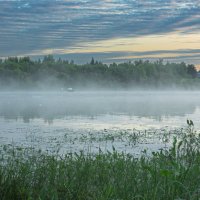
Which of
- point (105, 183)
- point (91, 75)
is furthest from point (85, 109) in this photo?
point (91, 75)

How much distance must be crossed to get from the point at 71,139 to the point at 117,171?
34.4ft

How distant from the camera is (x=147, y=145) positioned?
1792 centimetres

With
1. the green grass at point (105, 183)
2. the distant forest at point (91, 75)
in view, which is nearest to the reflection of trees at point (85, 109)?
the green grass at point (105, 183)

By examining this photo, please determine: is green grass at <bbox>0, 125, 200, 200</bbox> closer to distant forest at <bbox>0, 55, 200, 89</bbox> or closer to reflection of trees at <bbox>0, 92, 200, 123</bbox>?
reflection of trees at <bbox>0, 92, 200, 123</bbox>

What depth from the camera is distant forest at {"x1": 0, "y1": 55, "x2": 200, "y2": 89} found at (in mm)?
108438

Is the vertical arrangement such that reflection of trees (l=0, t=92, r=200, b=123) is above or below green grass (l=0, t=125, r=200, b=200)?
below

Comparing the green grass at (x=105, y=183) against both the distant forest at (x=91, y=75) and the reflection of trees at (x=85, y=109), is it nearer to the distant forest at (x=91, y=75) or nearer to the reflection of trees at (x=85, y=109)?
the reflection of trees at (x=85, y=109)

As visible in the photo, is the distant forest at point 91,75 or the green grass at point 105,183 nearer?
the green grass at point 105,183

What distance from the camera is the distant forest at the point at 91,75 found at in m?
108

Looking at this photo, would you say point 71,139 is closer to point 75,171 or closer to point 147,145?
point 147,145

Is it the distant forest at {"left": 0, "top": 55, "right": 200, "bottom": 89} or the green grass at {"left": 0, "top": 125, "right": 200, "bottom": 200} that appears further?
the distant forest at {"left": 0, "top": 55, "right": 200, "bottom": 89}

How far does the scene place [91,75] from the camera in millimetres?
127812

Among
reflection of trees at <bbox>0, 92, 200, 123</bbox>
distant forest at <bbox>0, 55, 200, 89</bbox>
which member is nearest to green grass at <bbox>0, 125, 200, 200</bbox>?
reflection of trees at <bbox>0, 92, 200, 123</bbox>

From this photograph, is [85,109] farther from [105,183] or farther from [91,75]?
[91,75]
